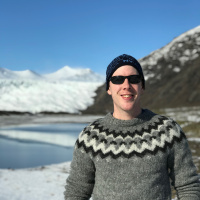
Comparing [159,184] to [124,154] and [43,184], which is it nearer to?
[124,154]

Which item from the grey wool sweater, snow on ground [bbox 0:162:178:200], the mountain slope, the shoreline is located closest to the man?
the grey wool sweater

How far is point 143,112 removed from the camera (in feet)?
10.4

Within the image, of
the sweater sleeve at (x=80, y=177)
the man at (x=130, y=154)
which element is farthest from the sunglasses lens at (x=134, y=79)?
the sweater sleeve at (x=80, y=177)

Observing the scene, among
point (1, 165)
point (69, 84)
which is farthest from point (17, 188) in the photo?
point (69, 84)

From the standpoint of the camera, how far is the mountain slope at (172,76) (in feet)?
290

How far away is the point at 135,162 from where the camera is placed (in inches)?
114

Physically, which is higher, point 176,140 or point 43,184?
point 176,140

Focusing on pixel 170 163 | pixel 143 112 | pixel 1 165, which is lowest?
pixel 1 165

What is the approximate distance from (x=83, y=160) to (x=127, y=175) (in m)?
0.53

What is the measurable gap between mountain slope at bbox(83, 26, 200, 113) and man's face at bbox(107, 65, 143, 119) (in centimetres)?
8097

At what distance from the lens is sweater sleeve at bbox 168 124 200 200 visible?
9.41 ft

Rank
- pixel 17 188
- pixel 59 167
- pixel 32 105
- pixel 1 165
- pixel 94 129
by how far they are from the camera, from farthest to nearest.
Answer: pixel 32 105 → pixel 1 165 → pixel 59 167 → pixel 17 188 → pixel 94 129

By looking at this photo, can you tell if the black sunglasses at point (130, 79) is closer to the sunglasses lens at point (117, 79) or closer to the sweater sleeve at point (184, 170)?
the sunglasses lens at point (117, 79)

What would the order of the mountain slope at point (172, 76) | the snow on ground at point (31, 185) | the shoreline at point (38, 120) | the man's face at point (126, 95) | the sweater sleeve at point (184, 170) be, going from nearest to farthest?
the sweater sleeve at point (184, 170) < the man's face at point (126, 95) < the snow on ground at point (31, 185) < the shoreline at point (38, 120) < the mountain slope at point (172, 76)
